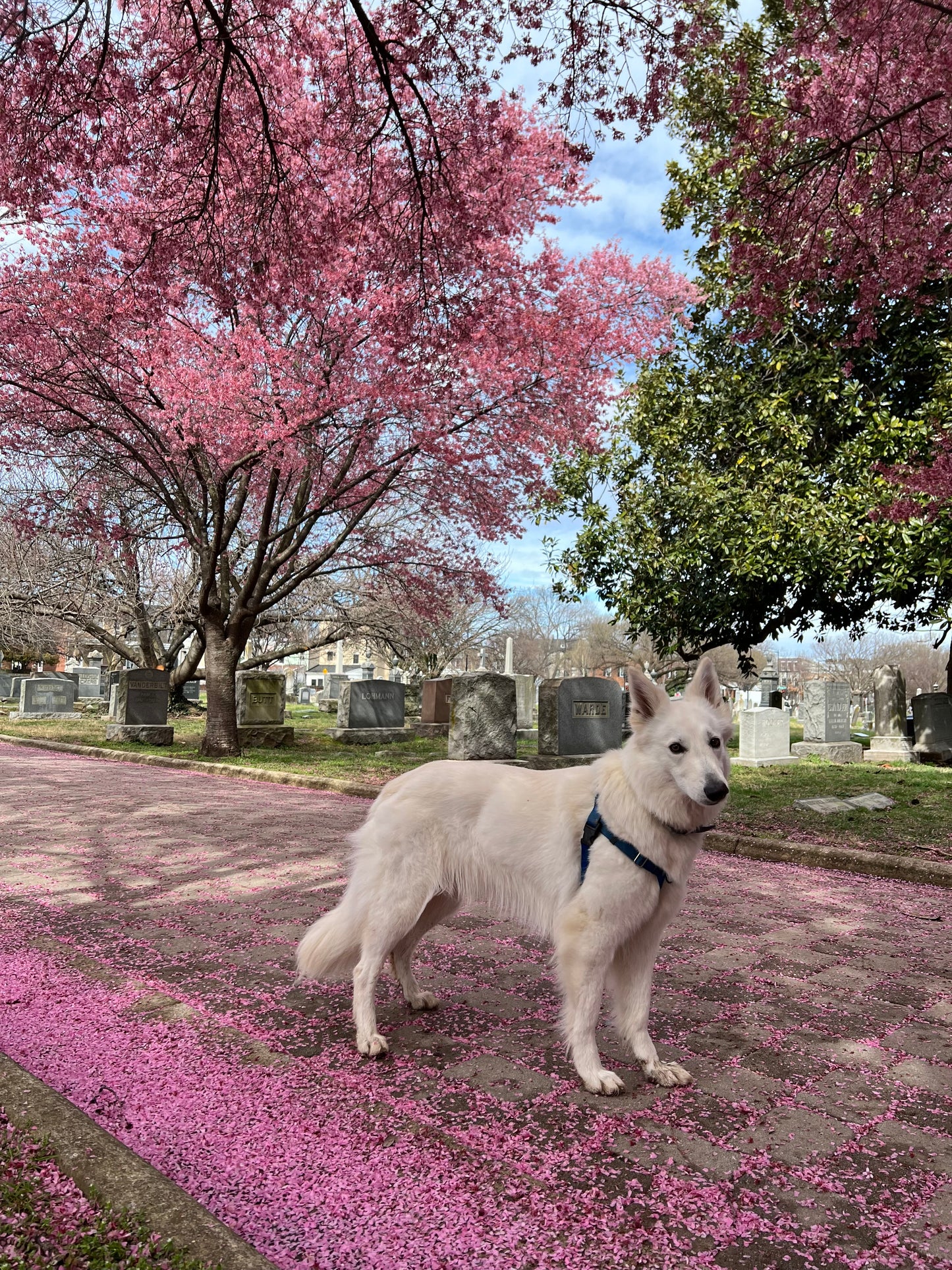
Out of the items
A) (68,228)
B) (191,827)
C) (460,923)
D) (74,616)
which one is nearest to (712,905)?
(460,923)

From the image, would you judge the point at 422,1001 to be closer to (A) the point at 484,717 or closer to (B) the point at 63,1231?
(B) the point at 63,1231

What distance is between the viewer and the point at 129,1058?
308 cm

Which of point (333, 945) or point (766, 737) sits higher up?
point (766, 737)

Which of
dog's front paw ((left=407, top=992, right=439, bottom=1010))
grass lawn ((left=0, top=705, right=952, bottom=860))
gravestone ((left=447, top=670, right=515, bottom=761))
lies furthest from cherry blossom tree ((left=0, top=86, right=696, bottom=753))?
dog's front paw ((left=407, top=992, right=439, bottom=1010))

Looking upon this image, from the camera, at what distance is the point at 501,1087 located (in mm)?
2955

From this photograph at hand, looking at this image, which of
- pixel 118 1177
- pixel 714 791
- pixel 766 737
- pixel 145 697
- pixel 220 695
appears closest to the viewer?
pixel 118 1177

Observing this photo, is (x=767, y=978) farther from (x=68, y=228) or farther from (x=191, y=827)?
(x=68, y=228)

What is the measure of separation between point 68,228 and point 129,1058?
14.6 m

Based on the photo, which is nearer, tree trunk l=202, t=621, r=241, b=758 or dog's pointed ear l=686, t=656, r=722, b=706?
dog's pointed ear l=686, t=656, r=722, b=706

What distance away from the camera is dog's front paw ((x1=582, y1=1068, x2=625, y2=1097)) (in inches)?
115

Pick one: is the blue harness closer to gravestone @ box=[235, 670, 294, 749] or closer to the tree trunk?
the tree trunk

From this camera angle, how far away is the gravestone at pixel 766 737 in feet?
55.1

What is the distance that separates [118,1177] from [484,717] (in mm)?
12981

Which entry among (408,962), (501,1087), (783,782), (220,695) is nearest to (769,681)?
(783,782)
